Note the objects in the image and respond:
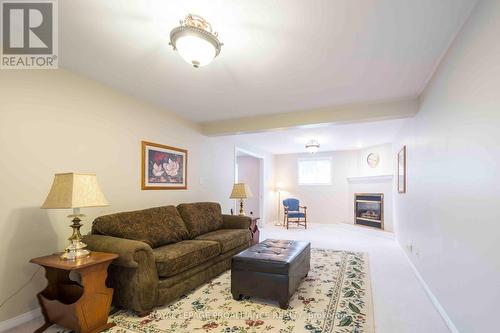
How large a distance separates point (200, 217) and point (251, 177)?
14.0 ft

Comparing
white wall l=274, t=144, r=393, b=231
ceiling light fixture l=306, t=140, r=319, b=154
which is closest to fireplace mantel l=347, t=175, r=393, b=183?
white wall l=274, t=144, r=393, b=231

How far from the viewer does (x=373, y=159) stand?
7.25m

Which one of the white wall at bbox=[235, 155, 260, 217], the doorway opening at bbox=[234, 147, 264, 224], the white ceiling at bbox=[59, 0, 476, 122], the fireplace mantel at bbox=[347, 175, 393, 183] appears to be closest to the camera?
the white ceiling at bbox=[59, 0, 476, 122]

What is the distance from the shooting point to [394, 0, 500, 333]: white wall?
1504 mm

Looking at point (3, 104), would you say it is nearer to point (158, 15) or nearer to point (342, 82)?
point (158, 15)

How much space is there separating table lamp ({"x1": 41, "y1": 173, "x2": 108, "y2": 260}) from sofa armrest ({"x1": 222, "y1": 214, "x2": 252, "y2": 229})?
2416 mm

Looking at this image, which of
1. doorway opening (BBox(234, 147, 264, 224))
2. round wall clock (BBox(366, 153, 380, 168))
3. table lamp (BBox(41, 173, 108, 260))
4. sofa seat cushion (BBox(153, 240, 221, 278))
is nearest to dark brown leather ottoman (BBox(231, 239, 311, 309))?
sofa seat cushion (BBox(153, 240, 221, 278))

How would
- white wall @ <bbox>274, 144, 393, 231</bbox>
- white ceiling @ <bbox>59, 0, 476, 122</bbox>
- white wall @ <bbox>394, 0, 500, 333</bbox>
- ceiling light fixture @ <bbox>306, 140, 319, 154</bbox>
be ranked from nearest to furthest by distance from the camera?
1. white wall @ <bbox>394, 0, 500, 333</bbox>
2. white ceiling @ <bbox>59, 0, 476, 122</bbox>
3. ceiling light fixture @ <bbox>306, 140, 319, 154</bbox>
4. white wall @ <bbox>274, 144, 393, 231</bbox>

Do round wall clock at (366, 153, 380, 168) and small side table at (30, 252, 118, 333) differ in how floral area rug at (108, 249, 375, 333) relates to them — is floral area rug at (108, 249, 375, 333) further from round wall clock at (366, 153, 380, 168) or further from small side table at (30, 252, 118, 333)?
round wall clock at (366, 153, 380, 168)

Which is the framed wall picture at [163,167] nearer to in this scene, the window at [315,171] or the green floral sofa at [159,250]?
the green floral sofa at [159,250]

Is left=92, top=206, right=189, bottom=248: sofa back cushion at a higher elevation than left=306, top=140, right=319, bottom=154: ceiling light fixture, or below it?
below

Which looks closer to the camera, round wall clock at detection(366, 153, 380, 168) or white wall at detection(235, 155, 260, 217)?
round wall clock at detection(366, 153, 380, 168)

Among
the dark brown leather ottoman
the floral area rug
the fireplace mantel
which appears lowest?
the floral area rug

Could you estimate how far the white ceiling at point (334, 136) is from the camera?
4.88 meters
